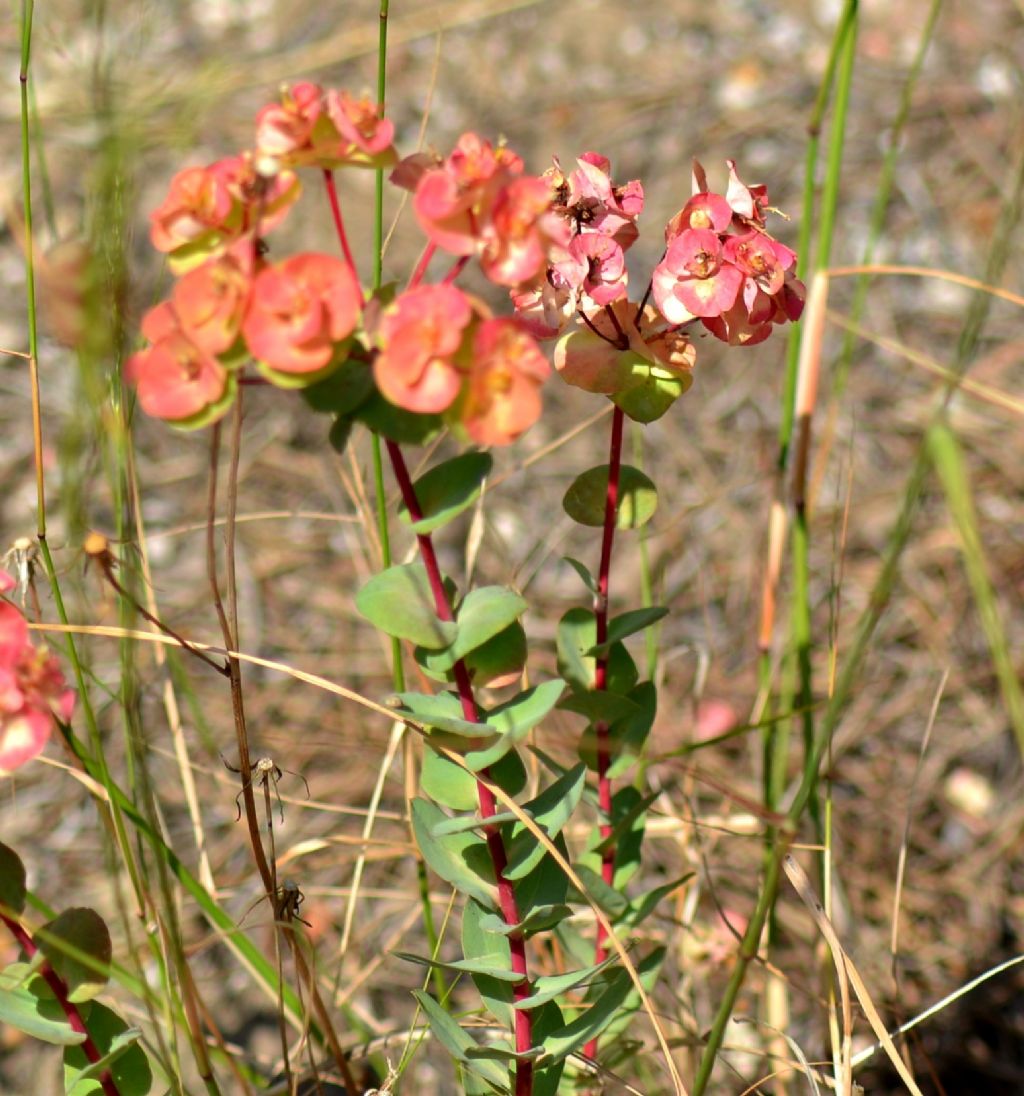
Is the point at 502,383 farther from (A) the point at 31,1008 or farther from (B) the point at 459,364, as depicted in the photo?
(A) the point at 31,1008

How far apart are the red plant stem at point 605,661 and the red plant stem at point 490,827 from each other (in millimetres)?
98

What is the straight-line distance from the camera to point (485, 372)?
506 mm

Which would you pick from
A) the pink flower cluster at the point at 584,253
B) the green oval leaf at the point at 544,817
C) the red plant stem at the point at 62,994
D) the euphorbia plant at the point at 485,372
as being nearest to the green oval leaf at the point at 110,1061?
the red plant stem at the point at 62,994

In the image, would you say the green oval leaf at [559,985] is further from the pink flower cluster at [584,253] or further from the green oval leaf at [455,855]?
the pink flower cluster at [584,253]

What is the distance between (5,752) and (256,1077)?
53cm

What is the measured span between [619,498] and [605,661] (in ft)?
0.32

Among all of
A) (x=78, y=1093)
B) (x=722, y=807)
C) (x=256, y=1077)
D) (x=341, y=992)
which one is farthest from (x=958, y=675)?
(x=78, y=1093)

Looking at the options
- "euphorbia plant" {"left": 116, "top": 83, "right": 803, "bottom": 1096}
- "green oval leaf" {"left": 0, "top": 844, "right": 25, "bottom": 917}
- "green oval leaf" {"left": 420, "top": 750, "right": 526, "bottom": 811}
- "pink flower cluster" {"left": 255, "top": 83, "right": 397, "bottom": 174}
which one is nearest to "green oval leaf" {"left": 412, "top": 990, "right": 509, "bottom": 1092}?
"euphorbia plant" {"left": 116, "top": 83, "right": 803, "bottom": 1096}

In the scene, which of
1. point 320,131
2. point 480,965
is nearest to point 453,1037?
point 480,965

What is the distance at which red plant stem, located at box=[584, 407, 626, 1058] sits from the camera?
2.23 feet

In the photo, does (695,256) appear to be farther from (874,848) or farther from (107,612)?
(874,848)

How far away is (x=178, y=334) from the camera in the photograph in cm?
50

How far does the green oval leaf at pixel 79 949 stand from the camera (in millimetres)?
628

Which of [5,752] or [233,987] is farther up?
[5,752]
